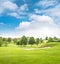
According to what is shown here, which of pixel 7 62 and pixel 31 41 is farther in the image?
pixel 31 41

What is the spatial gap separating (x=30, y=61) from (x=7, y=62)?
12.4 ft

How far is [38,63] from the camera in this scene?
75.4 ft

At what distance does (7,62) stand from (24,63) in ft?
10.2

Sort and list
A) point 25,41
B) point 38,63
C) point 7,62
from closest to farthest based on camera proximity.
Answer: point 38,63 < point 7,62 < point 25,41

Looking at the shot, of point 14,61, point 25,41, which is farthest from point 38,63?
point 25,41

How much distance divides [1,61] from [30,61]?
4.98 metres

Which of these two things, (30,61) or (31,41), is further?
(31,41)

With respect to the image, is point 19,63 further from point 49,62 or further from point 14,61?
point 49,62

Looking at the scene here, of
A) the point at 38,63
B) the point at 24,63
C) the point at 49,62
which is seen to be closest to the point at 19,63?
the point at 24,63

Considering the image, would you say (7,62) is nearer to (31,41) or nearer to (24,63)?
(24,63)

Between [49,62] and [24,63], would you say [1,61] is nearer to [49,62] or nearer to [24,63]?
[24,63]

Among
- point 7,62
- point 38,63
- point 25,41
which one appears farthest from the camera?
point 25,41

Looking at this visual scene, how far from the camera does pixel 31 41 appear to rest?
101 metres

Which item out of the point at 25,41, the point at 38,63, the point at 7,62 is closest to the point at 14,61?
the point at 7,62
